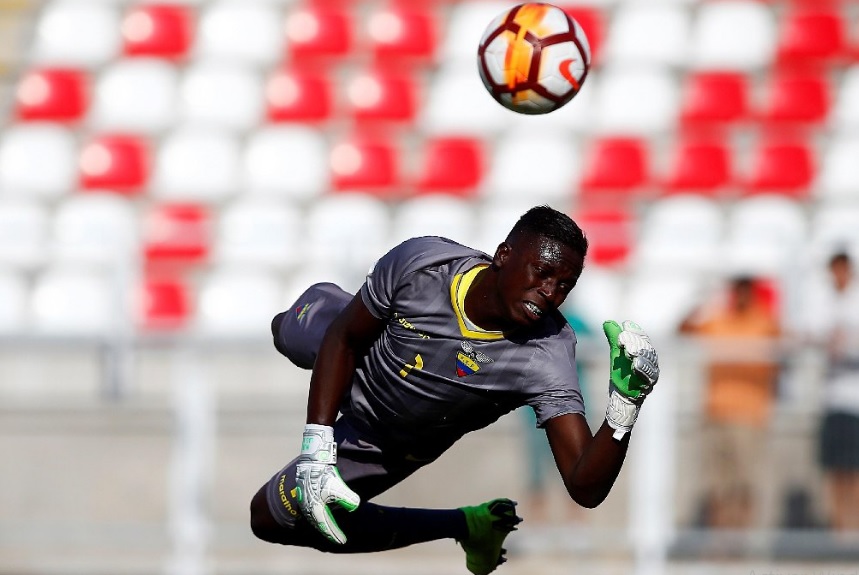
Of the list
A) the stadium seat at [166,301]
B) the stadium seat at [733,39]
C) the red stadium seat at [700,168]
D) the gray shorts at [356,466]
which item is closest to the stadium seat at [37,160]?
the stadium seat at [166,301]

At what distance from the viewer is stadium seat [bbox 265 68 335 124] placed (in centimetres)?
1453

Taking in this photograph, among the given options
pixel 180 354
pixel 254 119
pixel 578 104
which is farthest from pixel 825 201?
pixel 180 354

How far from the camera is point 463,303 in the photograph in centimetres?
503

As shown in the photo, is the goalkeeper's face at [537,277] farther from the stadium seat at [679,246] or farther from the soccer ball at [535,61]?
the stadium seat at [679,246]

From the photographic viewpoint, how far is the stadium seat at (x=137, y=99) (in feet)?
48.0

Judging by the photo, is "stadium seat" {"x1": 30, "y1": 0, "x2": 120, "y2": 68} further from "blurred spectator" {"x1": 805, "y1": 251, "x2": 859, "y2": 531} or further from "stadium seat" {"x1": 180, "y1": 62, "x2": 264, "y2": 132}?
"blurred spectator" {"x1": 805, "y1": 251, "x2": 859, "y2": 531}

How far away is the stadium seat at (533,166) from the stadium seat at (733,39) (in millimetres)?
1821

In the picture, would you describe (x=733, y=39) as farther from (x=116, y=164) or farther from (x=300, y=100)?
(x=116, y=164)

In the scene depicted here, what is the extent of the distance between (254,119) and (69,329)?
12.0ft

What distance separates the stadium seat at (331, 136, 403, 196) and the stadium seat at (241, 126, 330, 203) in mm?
166

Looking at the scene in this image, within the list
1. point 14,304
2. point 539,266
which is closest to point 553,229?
point 539,266

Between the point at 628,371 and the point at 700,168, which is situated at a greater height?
the point at 700,168

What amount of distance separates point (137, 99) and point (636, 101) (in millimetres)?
5377

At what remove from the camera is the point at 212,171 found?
558 inches
